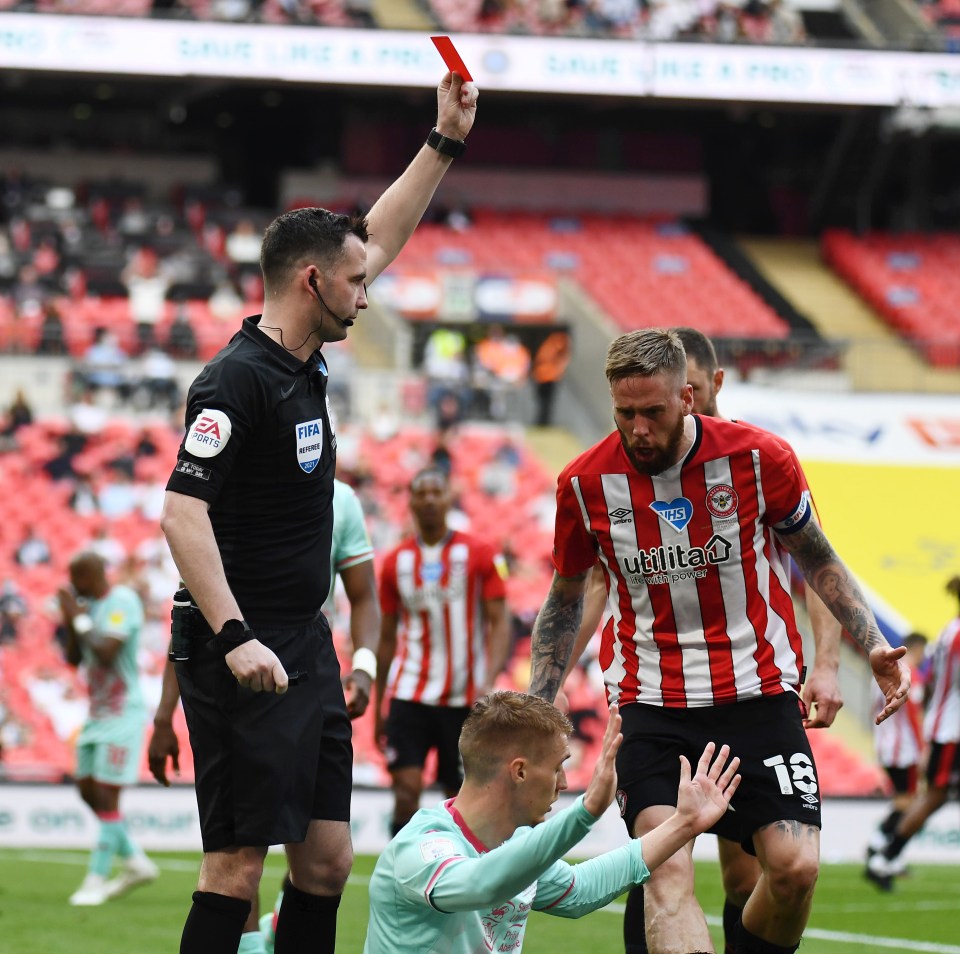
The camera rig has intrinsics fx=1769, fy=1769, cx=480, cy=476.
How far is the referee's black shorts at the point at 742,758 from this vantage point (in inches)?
210

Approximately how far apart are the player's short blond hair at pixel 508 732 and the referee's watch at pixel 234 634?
2.04 ft

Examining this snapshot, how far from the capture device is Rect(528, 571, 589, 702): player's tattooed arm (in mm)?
5664

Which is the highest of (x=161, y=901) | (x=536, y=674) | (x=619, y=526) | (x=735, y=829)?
(x=619, y=526)

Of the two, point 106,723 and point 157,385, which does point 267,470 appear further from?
point 157,385

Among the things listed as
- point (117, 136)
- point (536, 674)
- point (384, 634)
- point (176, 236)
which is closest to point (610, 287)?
point (176, 236)

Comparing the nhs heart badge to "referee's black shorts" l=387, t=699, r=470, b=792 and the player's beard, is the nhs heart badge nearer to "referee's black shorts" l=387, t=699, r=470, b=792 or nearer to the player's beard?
the player's beard

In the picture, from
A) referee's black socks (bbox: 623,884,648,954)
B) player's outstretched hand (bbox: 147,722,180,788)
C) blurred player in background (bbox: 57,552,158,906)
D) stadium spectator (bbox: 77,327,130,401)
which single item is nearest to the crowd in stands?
stadium spectator (bbox: 77,327,130,401)

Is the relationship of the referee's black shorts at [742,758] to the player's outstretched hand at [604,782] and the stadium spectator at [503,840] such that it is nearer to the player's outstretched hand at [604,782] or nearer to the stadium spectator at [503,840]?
the stadium spectator at [503,840]

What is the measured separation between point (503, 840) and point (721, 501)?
1.41m

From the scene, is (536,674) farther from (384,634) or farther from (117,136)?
(117,136)

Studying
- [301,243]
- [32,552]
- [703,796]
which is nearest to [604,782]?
[703,796]

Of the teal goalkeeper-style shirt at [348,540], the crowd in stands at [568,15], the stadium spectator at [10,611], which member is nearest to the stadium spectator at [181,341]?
the stadium spectator at [10,611]

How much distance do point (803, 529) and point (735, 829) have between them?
949 mm

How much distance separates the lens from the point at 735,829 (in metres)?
5.44
